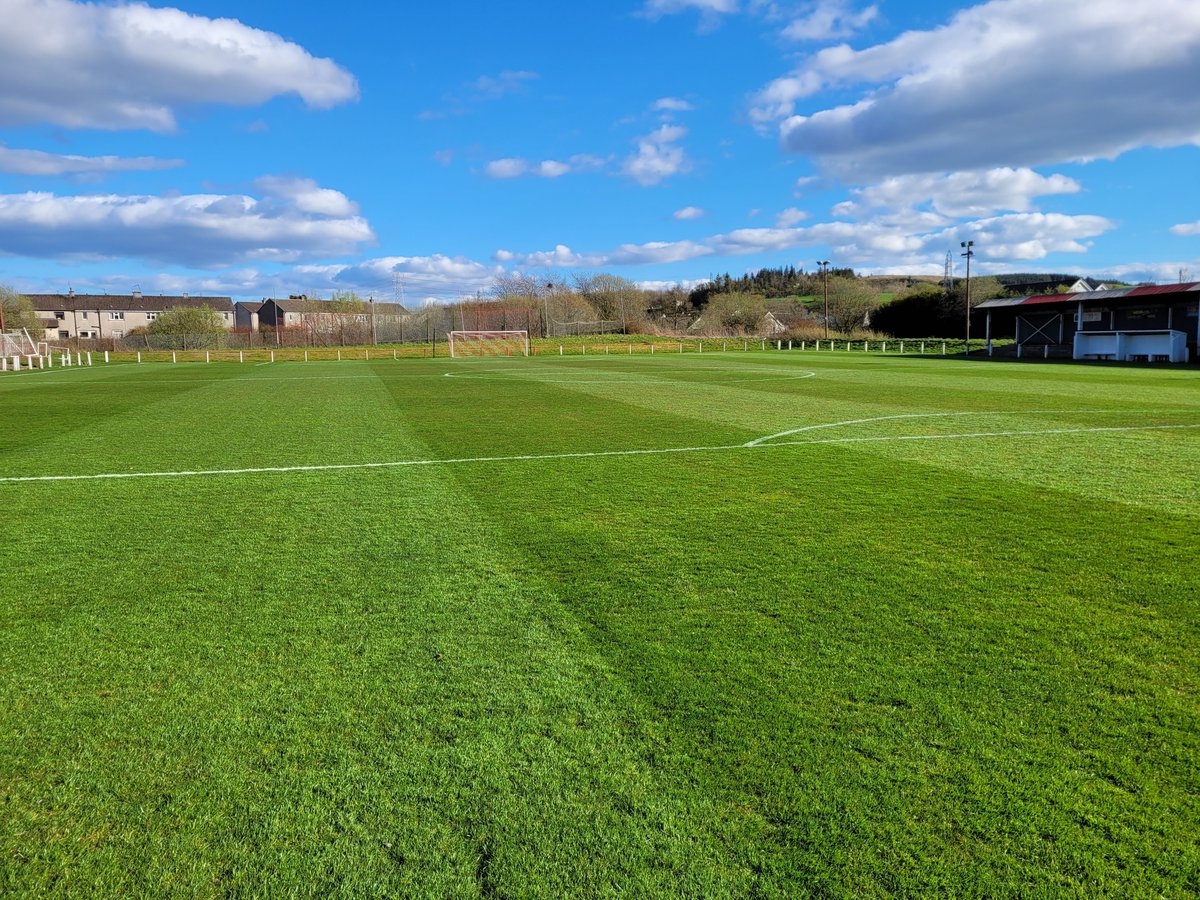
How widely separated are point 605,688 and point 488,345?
54586 mm

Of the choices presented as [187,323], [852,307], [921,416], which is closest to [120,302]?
[187,323]

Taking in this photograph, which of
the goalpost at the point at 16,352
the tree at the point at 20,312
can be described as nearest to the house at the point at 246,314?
the tree at the point at 20,312

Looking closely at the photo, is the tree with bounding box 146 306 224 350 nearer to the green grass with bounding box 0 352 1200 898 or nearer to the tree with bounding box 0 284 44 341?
the tree with bounding box 0 284 44 341

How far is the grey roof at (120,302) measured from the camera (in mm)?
105375

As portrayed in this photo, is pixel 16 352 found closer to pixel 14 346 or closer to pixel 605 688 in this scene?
pixel 14 346

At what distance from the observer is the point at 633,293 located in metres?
93.8

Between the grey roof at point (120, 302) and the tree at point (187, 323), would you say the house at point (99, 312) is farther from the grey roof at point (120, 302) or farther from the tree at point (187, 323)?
the tree at point (187, 323)

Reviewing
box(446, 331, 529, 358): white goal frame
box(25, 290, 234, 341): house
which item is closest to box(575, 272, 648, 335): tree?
box(446, 331, 529, 358): white goal frame

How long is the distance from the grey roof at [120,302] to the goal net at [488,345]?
2342 inches

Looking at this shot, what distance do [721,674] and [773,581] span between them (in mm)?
1389

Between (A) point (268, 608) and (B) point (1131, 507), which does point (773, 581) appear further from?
(B) point (1131, 507)

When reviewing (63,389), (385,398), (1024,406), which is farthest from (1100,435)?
(63,389)

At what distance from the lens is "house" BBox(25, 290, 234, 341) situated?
4114 inches

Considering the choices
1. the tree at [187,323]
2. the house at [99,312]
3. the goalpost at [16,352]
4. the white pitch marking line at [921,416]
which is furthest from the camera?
the house at [99,312]
